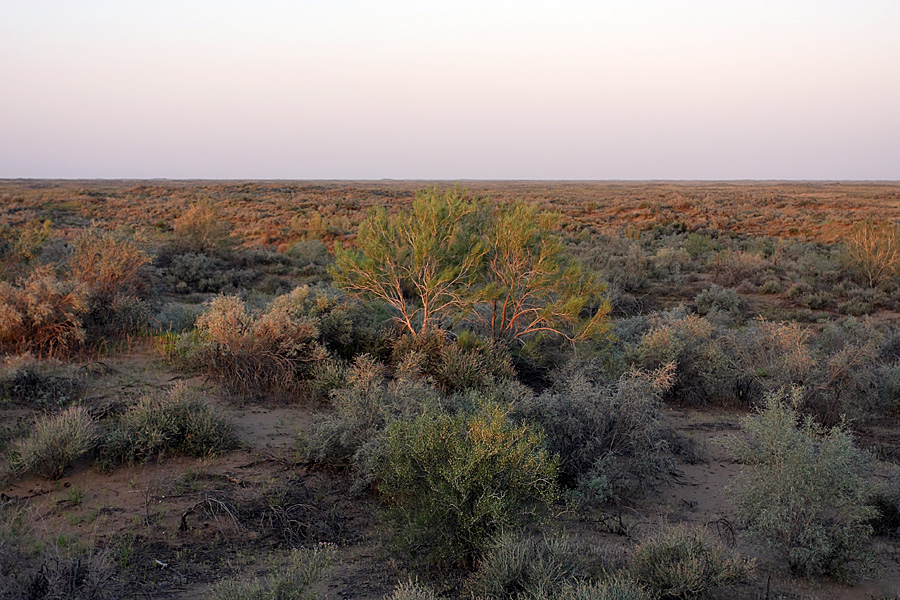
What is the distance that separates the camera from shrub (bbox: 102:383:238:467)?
5742mm

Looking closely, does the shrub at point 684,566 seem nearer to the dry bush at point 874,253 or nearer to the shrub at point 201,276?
the shrub at point 201,276

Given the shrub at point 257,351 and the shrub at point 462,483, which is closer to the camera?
the shrub at point 462,483

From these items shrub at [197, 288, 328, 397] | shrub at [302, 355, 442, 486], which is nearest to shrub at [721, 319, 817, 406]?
shrub at [302, 355, 442, 486]

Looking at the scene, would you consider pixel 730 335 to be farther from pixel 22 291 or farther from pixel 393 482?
pixel 22 291

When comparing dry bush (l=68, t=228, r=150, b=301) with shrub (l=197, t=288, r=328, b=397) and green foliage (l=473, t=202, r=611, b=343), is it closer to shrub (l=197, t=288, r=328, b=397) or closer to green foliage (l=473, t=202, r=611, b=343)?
shrub (l=197, t=288, r=328, b=397)

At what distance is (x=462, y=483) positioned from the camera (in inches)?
173

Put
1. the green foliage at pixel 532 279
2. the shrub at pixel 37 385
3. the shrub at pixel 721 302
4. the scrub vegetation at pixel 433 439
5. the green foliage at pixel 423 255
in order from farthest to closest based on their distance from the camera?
the shrub at pixel 721 302 → the green foliage at pixel 532 279 → the green foliage at pixel 423 255 → the shrub at pixel 37 385 → the scrub vegetation at pixel 433 439

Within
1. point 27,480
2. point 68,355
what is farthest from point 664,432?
point 68,355

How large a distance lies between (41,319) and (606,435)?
7.63 m

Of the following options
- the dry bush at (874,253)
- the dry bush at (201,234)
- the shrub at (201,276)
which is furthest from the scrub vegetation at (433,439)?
the dry bush at (201,234)

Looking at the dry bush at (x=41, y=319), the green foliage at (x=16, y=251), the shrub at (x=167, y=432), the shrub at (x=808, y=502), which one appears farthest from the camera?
the green foliage at (x=16, y=251)

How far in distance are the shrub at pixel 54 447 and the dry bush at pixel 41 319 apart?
3177 millimetres

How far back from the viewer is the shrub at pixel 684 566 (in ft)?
12.9

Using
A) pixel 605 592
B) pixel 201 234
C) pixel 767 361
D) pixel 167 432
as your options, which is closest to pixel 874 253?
pixel 767 361
